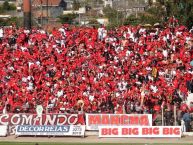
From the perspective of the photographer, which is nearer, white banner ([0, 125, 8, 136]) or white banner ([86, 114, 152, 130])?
white banner ([86, 114, 152, 130])

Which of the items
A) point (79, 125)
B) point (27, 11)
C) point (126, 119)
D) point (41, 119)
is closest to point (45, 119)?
point (41, 119)

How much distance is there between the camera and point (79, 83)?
31.6 meters

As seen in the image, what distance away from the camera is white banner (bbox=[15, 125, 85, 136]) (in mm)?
28156

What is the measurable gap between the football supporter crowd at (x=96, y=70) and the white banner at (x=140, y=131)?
3.83ft

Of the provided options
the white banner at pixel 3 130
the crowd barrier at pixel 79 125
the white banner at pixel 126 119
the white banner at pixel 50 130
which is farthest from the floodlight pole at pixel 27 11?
the white banner at pixel 126 119

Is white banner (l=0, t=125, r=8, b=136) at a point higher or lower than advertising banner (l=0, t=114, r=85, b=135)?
lower

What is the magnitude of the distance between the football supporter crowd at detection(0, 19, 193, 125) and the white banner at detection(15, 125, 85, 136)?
106cm

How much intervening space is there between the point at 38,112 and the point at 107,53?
23.5ft

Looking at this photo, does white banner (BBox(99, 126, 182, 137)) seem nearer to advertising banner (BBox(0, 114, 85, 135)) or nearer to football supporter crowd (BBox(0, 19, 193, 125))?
football supporter crowd (BBox(0, 19, 193, 125))

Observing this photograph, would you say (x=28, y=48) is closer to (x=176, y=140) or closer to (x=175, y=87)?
(x=175, y=87)

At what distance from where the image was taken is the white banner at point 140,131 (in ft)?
89.1

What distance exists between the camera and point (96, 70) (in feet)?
106

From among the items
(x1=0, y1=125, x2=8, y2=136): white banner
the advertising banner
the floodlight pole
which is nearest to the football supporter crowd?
the advertising banner

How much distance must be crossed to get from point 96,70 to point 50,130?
5502 millimetres
